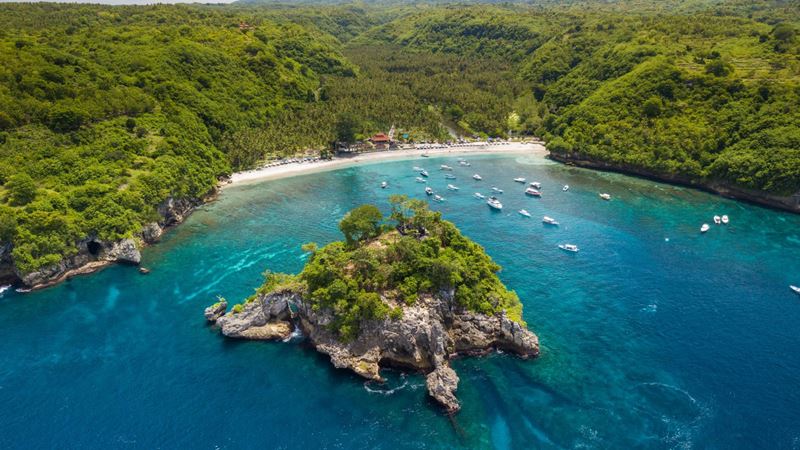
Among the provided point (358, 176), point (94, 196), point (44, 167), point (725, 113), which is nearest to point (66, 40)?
point (44, 167)

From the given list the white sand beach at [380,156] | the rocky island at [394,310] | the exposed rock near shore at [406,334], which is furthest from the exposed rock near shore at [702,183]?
the exposed rock near shore at [406,334]

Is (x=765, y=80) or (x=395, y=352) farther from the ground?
(x=765, y=80)

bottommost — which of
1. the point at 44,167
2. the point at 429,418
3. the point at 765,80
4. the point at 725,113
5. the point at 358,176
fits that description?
the point at 429,418

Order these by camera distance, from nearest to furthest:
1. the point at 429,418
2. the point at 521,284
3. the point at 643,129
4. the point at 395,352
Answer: the point at 429,418 < the point at 395,352 < the point at 521,284 < the point at 643,129

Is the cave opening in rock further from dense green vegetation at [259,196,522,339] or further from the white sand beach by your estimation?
the white sand beach

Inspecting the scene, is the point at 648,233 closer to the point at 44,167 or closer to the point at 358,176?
the point at 358,176

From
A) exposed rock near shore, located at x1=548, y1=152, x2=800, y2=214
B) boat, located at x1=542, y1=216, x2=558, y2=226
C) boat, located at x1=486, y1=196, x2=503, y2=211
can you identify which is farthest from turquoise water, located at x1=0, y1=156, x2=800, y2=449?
exposed rock near shore, located at x1=548, y1=152, x2=800, y2=214
